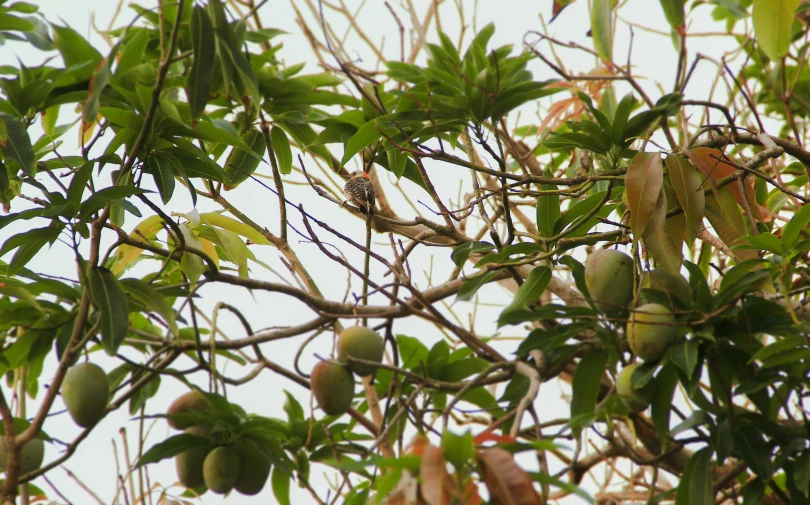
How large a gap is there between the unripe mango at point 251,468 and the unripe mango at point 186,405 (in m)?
0.08

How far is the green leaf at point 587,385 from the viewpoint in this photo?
108 centimetres

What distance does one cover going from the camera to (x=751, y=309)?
39.0 inches

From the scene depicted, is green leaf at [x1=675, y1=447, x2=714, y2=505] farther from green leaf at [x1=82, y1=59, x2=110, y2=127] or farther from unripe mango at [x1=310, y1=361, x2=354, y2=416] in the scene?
green leaf at [x1=82, y1=59, x2=110, y2=127]

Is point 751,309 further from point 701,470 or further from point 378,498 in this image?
point 378,498

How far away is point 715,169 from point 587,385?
338 mm

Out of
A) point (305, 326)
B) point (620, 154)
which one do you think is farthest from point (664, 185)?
point (305, 326)

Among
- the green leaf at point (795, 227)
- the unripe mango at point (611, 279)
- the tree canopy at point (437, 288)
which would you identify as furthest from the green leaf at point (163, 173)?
the green leaf at point (795, 227)

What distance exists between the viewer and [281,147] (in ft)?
4.82

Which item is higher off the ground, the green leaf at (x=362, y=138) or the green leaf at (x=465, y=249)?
the green leaf at (x=362, y=138)

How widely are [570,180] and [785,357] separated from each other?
33 centimetres

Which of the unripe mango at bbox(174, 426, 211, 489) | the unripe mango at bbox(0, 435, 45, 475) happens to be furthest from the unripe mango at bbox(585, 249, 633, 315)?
the unripe mango at bbox(0, 435, 45, 475)

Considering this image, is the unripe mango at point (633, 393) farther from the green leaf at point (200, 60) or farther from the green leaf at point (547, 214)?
the green leaf at point (200, 60)

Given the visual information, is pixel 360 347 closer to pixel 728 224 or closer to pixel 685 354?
pixel 685 354

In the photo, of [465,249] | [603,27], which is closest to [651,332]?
[465,249]
